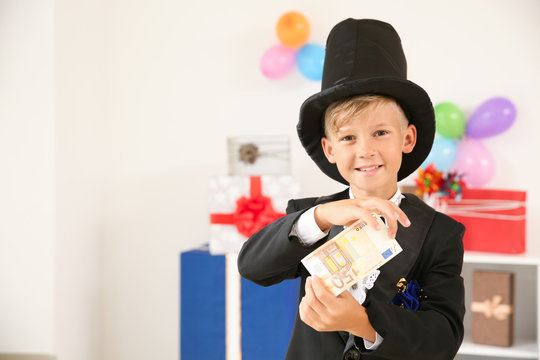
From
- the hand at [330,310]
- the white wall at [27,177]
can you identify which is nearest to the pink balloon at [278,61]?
the white wall at [27,177]

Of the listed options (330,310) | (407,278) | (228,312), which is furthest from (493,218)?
(330,310)

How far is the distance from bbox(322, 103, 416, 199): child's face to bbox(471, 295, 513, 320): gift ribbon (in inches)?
72.5

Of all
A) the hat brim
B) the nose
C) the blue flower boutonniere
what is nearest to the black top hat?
the hat brim

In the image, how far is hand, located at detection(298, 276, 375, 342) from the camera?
1.04m

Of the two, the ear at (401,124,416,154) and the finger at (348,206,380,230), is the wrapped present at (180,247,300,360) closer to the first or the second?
the ear at (401,124,416,154)

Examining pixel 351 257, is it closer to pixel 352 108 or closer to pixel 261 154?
pixel 352 108

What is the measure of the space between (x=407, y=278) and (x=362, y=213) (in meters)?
0.24

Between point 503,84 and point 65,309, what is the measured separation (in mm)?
2819

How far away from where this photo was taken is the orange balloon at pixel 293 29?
3289 mm

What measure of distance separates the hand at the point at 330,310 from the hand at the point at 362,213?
0.13 m

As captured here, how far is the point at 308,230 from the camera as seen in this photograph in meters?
1.16

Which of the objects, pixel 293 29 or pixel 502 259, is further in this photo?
pixel 293 29

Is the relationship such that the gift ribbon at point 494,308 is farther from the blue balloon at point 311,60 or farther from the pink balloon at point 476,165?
the blue balloon at point 311,60

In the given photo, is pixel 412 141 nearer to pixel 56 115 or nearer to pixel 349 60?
pixel 349 60
